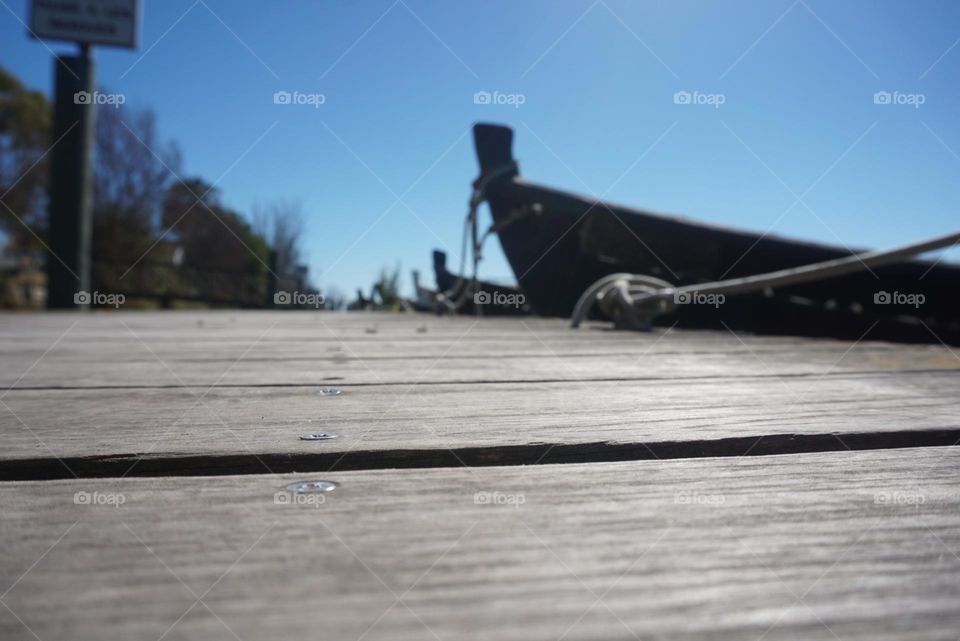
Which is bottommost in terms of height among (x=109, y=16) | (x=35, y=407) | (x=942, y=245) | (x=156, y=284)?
(x=156, y=284)

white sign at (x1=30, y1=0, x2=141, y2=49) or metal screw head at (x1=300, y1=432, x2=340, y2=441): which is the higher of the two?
white sign at (x1=30, y1=0, x2=141, y2=49)

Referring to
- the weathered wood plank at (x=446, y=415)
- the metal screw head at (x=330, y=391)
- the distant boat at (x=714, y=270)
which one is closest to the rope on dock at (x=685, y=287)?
the weathered wood plank at (x=446, y=415)

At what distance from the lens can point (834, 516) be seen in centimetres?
50

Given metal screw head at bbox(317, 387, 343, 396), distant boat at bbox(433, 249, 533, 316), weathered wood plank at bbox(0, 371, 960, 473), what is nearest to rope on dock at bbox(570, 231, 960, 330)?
weathered wood plank at bbox(0, 371, 960, 473)

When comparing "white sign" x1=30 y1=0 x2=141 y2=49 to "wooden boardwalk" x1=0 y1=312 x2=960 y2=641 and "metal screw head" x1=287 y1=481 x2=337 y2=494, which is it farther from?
"metal screw head" x1=287 y1=481 x2=337 y2=494

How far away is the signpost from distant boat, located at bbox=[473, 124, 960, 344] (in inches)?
222

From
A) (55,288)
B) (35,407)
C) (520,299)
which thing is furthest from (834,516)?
(55,288)

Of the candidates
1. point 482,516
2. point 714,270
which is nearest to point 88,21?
point 714,270

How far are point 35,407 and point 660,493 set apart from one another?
0.85 m

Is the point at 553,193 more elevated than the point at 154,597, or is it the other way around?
the point at 553,193

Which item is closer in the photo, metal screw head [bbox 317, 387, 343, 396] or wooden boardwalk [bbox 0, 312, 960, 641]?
wooden boardwalk [bbox 0, 312, 960, 641]

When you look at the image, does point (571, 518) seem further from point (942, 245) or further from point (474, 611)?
point (942, 245)

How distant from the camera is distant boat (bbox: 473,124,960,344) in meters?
3.60

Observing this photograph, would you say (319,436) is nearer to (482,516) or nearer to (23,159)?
(482,516)
